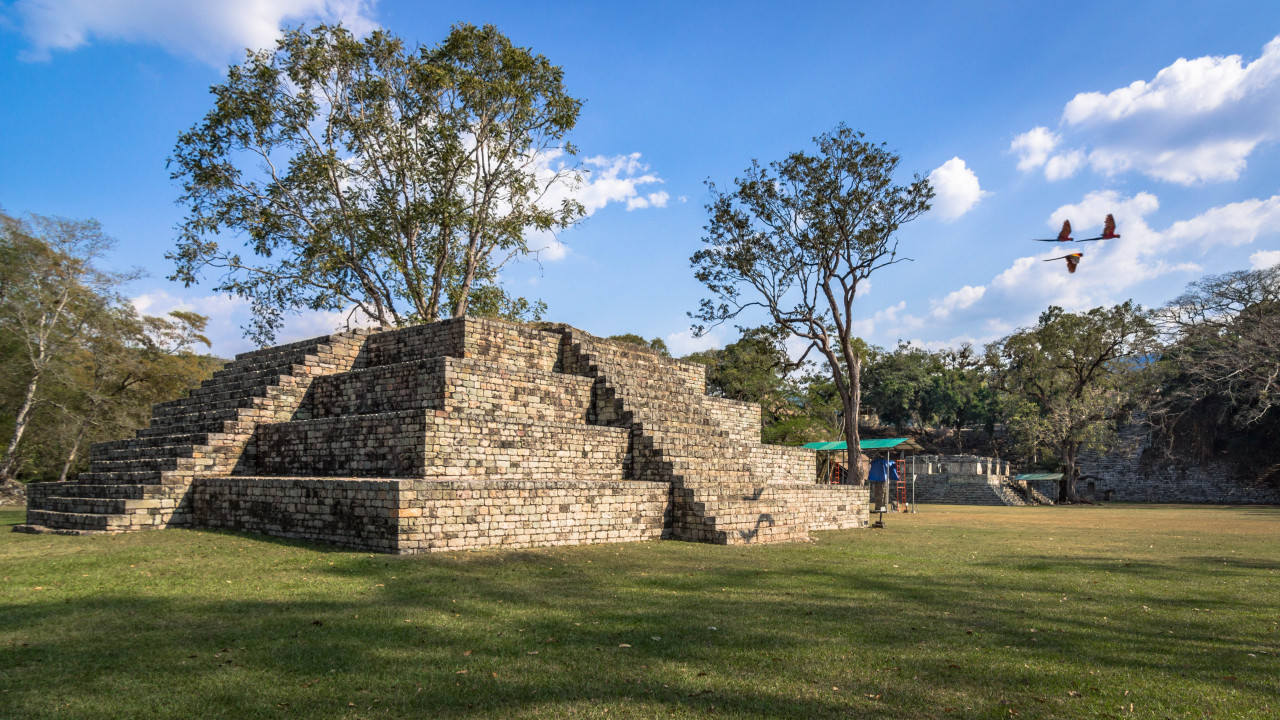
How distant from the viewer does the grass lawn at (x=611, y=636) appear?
4.04m

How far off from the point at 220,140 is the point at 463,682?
23.8m

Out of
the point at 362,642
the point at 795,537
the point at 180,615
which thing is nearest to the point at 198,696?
the point at 362,642

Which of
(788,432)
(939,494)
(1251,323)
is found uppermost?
(1251,323)

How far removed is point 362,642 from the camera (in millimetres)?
5137

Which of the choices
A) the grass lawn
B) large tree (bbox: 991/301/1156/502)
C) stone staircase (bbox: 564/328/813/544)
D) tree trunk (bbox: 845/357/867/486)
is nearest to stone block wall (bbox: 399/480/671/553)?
the grass lawn

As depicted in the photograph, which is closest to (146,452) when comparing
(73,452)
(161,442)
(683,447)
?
(161,442)

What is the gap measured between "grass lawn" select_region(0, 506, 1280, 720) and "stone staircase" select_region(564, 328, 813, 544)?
7.05 ft

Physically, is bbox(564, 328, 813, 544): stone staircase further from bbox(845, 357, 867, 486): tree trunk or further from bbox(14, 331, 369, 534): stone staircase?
bbox(845, 357, 867, 486): tree trunk

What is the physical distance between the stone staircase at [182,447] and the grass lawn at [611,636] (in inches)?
82.8

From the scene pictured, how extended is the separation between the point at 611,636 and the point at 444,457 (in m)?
6.67

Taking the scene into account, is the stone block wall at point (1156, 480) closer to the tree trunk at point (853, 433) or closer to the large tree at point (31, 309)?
the tree trunk at point (853, 433)

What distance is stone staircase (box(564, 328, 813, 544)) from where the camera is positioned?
473 inches

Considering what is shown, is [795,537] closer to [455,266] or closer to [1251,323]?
[455,266]

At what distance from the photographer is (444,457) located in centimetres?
1138
